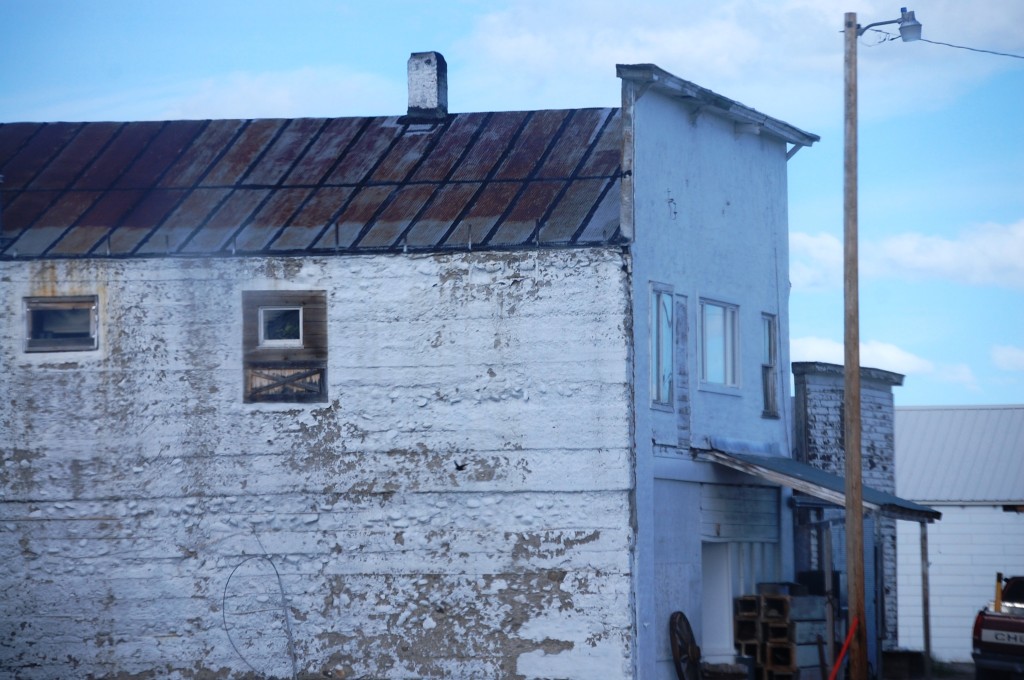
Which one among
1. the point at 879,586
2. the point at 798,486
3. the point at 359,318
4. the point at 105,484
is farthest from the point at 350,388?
the point at 879,586

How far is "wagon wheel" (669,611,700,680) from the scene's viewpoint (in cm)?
1816

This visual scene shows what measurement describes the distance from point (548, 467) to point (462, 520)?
117 centimetres

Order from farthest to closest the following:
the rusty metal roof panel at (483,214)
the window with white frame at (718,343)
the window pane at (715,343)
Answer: the window pane at (715,343) < the window with white frame at (718,343) < the rusty metal roof panel at (483,214)

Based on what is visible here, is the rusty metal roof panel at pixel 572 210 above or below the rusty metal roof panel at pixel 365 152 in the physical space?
below

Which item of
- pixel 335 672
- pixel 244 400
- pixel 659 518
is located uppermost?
pixel 244 400

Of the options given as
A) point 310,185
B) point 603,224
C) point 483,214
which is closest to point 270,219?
point 310,185

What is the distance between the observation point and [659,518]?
18297mm

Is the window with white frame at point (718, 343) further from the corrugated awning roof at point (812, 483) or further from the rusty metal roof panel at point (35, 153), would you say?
the rusty metal roof panel at point (35, 153)

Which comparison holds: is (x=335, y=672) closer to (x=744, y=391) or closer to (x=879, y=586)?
(x=744, y=391)

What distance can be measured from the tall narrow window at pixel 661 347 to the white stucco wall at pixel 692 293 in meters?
0.16

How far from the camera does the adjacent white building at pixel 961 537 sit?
2975 cm

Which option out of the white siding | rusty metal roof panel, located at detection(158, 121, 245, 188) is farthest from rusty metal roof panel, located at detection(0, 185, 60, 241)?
the white siding

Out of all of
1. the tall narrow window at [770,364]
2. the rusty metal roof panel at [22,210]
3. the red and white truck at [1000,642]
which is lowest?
the red and white truck at [1000,642]

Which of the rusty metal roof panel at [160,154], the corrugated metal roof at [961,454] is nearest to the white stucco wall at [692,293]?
the rusty metal roof panel at [160,154]
